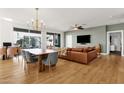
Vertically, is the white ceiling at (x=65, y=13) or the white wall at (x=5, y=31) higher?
the white ceiling at (x=65, y=13)

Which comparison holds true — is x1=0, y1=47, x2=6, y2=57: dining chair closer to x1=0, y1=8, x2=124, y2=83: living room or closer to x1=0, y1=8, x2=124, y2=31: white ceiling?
x1=0, y1=8, x2=124, y2=83: living room

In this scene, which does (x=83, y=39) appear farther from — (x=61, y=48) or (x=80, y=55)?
(x=80, y=55)

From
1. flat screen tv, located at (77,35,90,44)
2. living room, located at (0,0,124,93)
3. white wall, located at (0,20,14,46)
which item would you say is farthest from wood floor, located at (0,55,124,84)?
flat screen tv, located at (77,35,90,44)

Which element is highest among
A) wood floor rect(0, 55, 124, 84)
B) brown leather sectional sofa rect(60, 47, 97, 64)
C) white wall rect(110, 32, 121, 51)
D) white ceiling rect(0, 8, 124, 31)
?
white ceiling rect(0, 8, 124, 31)

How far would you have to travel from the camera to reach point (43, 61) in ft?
12.6

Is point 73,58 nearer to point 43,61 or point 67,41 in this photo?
point 43,61

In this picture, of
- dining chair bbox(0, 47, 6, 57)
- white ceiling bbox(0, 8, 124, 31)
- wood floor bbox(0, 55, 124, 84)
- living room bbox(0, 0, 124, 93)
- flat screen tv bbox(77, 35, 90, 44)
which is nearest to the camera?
living room bbox(0, 0, 124, 93)

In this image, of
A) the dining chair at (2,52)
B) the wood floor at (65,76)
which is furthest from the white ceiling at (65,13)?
the wood floor at (65,76)

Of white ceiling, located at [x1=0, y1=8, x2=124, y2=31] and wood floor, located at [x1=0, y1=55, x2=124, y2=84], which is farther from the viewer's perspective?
white ceiling, located at [x1=0, y1=8, x2=124, y2=31]

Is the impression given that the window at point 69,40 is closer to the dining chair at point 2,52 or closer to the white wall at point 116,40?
the white wall at point 116,40

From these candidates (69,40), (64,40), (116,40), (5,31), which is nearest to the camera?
(5,31)

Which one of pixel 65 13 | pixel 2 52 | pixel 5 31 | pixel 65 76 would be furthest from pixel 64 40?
pixel 65 76

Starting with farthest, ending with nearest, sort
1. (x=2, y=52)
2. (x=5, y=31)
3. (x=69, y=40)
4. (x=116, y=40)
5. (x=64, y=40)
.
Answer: (x=64, y=40) → (x=69, y=40) → (x=116, y=40) → (x=5, y=31) → (x=2, y=52)
